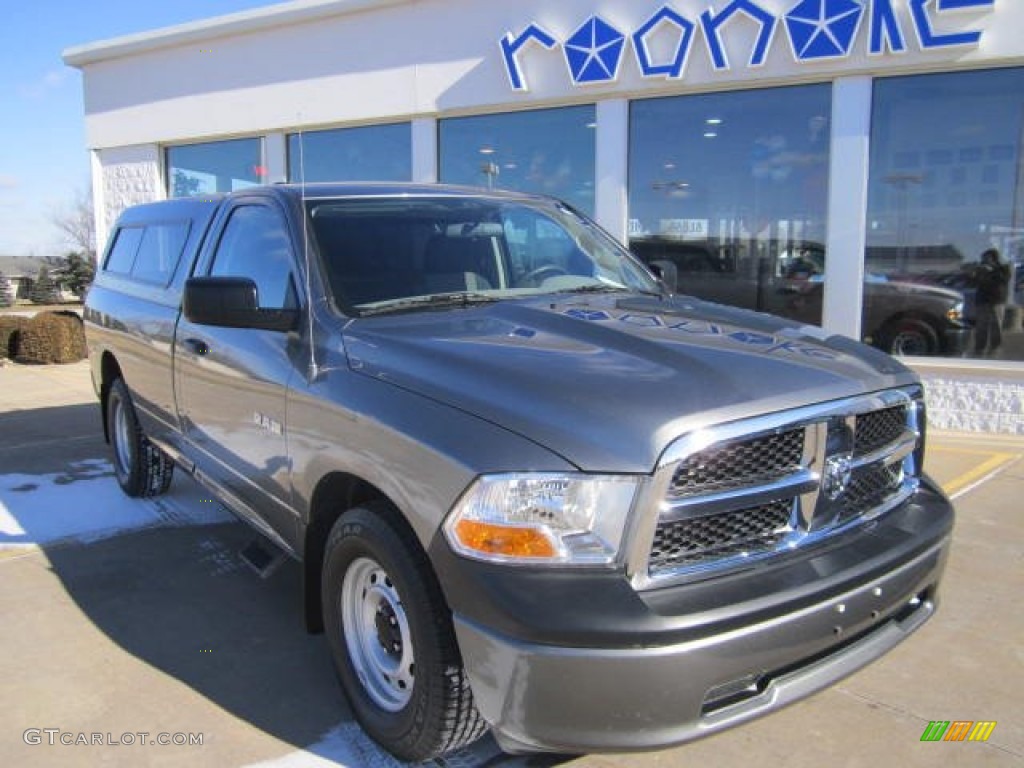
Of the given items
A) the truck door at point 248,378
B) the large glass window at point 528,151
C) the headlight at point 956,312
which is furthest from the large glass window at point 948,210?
the truck door at point 248,378

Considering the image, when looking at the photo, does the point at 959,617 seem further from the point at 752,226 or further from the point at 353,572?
the point at 752,226

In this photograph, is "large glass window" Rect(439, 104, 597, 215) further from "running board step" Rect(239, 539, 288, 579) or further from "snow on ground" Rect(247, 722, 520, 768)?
"snow on ground" Rect(247, 722, 520, 768)

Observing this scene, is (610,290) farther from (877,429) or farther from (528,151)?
(528,151)

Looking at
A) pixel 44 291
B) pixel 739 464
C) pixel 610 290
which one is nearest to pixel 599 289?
pixel 610 290

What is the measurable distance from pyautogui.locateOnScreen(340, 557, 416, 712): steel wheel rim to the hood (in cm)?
67

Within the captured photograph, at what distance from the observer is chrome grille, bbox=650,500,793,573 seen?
2.26 meters

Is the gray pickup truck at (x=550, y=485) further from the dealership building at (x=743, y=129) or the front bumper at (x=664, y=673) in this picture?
the dealership building at (x=743, y=129)

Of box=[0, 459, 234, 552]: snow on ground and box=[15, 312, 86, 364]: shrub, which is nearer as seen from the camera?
box=[0, 459, 234, 552]: snow on ground

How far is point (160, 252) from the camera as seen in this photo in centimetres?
511

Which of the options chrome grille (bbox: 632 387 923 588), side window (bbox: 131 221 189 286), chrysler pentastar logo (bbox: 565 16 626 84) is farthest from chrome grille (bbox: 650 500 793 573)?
chrysler pentastar logo (bbox: 565 16 626 84)

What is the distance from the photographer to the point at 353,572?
2865 mm

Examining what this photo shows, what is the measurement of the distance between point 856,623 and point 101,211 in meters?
14.9

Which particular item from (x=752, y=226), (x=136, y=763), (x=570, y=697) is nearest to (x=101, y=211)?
(x=752, y=226)

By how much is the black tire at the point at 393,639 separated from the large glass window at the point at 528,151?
24.4ft
